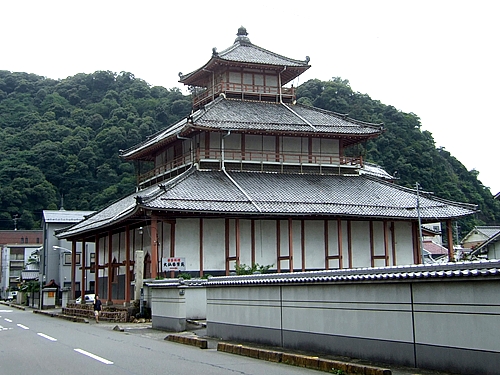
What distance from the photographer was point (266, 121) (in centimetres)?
4056

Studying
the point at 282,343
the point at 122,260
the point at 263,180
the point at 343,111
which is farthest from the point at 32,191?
the point at 282,343

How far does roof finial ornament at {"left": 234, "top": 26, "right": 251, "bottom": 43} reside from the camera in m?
48.7

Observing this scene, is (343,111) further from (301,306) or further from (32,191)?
(301,306)

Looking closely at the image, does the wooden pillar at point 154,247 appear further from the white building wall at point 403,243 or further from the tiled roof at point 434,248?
the tiled roof at point 434,248

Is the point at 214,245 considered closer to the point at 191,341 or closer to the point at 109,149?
the point at 191,341

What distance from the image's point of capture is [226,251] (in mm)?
35156

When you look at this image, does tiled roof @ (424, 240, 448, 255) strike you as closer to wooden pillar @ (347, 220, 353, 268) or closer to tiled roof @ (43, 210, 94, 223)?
tiled roof @ (43, 210, 94, 223)

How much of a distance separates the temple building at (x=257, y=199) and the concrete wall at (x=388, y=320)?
13.2 m

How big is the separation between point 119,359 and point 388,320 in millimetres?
6781

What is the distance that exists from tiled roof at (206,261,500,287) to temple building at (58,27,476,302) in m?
14.6

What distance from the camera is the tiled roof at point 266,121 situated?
3881cm

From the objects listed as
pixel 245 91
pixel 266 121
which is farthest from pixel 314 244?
pixel 245 91

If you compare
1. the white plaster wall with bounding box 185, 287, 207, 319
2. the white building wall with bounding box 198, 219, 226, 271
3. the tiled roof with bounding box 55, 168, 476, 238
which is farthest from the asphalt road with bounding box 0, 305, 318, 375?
the white building wall with bounding box 198, 219, 226, 271

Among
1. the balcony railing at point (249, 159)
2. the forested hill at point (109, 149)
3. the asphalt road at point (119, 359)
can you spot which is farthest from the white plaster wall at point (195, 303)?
the forested hill at point (109, 149)
